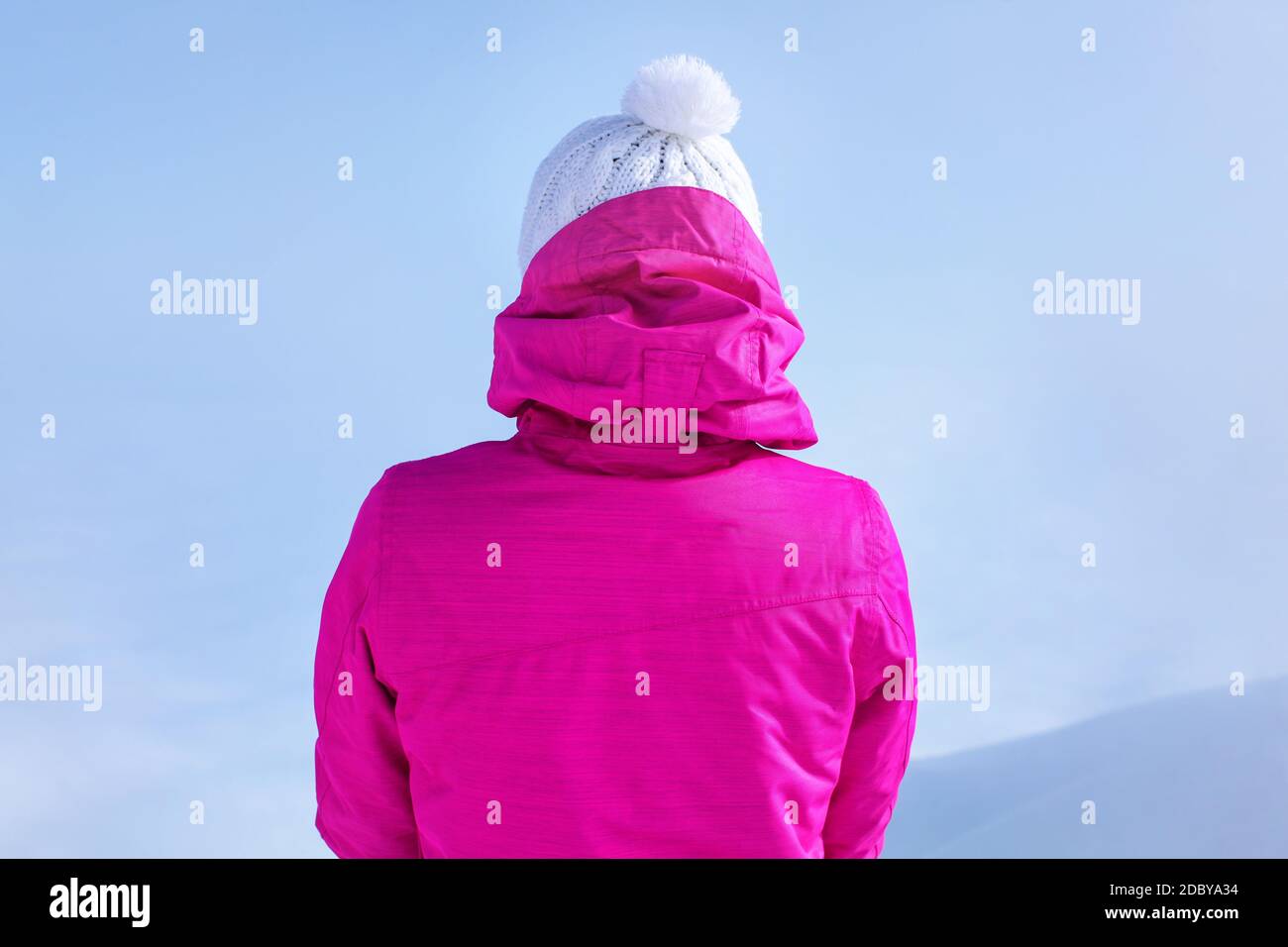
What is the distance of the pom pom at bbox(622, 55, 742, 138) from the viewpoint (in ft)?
5.22

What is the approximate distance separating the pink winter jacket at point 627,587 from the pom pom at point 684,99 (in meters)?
0.15

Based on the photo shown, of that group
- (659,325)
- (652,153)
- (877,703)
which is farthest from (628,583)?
(652,153)

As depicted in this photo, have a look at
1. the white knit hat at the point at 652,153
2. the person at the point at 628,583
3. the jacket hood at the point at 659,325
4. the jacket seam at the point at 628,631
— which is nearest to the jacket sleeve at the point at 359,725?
the person at the point at 628,583

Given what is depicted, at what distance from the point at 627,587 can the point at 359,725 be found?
45 centimetres

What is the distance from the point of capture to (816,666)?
146cm

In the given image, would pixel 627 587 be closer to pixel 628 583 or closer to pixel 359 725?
pixel 628 583

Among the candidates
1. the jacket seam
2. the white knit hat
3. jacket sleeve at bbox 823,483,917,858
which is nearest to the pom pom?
the white knit hat

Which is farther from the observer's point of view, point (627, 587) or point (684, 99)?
point (684, 99)

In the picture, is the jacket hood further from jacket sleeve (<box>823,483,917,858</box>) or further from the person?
jacket sleeve (<box>823,483,917,858</box>)

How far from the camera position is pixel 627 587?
4.58 ft
